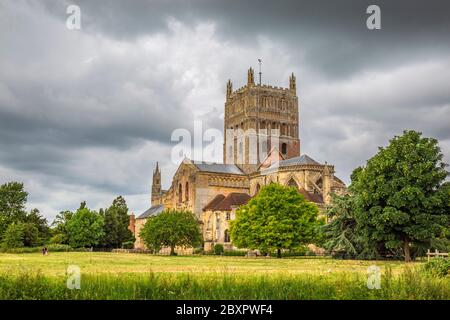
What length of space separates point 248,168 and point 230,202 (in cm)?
1943

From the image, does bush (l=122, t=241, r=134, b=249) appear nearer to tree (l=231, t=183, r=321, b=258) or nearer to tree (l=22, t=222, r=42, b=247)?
tree (l=22, t=222, r=42, b=247)

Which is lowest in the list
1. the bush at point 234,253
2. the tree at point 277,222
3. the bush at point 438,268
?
the bush at point 234,253

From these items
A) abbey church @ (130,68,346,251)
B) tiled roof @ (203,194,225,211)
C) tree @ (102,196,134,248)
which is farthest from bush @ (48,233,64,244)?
tiled roof @ (203,194,225,211)

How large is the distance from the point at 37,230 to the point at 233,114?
4735 cm

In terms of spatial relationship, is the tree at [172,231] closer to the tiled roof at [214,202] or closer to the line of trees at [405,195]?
the tiled roof at [214,202]

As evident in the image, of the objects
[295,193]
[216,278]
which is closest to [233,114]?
[295,193]

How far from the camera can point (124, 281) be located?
17078mm

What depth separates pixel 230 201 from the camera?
275 feet

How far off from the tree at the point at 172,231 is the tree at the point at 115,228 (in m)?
35.2

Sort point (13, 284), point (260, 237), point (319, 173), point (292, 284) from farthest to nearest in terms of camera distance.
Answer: point (319, 173) < point (260, 237) < point (292, 284) < point (13, 284)

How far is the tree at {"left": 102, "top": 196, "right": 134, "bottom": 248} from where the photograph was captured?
335 ft

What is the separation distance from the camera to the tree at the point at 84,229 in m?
91.8

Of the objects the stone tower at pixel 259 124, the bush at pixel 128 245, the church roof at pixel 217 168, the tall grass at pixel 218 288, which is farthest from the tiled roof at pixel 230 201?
the tall grass at pixel 218 288
